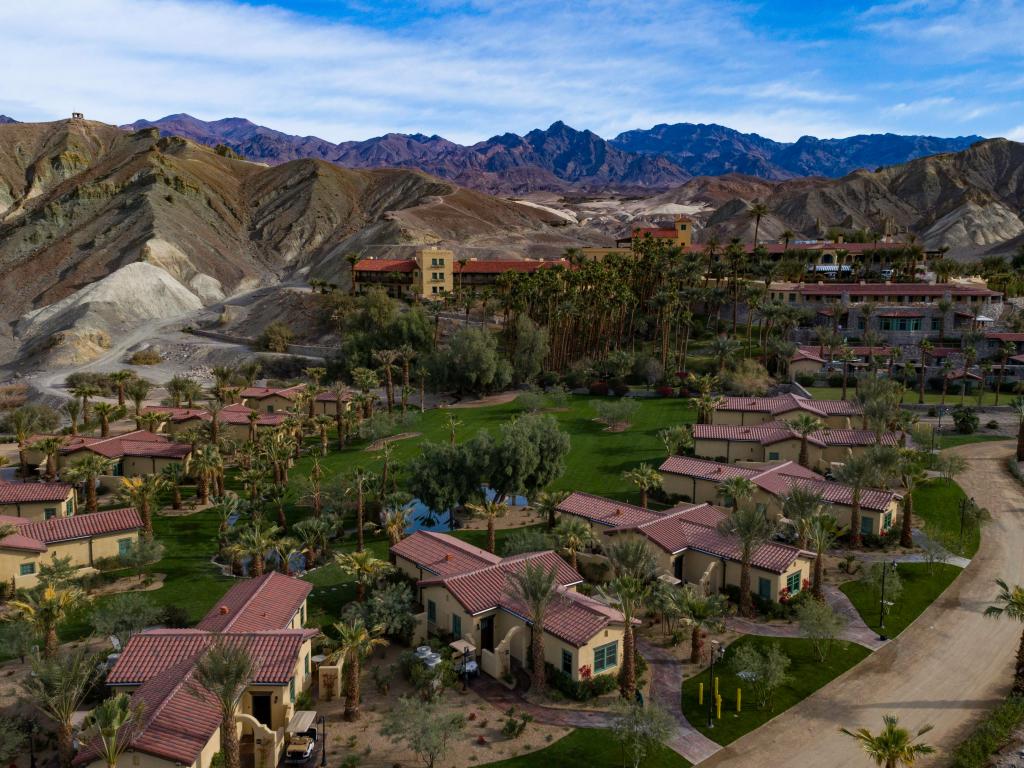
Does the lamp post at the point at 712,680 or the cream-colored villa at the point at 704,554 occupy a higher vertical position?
the cream-colored villa at the point at 704,554

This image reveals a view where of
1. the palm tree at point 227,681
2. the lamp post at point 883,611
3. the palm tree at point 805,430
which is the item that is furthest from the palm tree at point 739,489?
the palm tree at point 227,681

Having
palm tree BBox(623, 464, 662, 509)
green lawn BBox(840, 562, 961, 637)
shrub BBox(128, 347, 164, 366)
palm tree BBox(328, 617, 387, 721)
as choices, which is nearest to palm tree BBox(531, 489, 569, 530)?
palm tree BBox(623, 464, 662, 509)

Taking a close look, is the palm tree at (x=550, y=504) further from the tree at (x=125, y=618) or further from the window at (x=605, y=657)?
the tree at (x=125, y=618)

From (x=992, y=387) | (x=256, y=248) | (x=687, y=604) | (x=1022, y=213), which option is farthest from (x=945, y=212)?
(x=687, y=604)

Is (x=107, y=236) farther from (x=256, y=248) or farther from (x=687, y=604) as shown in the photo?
(x=687, y=604)

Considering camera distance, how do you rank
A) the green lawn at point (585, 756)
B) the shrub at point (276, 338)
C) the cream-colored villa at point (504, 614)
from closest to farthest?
the green lawn at point (585, 756) → the cream-colored villa at point (504, 614) → the shrub at point (276, 338)

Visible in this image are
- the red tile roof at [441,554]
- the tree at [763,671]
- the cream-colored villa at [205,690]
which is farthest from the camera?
the red tile roof at [441,554]

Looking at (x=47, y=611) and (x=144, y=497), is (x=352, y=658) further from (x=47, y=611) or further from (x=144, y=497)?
(x=144, y=497)
